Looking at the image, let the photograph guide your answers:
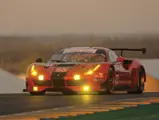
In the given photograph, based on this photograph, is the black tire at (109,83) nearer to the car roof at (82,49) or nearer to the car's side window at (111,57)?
the car's side window at (111,57)

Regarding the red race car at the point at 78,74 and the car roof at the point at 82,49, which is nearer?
the red race car at the point at 78,74

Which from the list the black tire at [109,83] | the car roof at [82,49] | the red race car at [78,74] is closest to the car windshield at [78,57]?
the red race car at [78,74]

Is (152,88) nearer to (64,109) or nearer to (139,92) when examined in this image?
(139,92)

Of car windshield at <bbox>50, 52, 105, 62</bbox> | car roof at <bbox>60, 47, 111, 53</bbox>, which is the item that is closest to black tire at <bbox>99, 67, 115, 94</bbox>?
car windshield at <bbox>50, 52, 105, 62</bbox>

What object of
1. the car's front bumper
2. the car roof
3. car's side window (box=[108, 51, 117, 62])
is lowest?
the car's front bumper

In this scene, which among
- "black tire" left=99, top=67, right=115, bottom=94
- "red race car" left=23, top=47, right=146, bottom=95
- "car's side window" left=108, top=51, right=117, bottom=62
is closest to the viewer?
"red race car" left=23, top=47, right=146, bottom=95

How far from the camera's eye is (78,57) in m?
19.5

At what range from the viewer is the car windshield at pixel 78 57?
19188mm

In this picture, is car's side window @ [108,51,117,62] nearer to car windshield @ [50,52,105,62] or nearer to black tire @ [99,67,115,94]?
car windshield @ [50,52,105,62]

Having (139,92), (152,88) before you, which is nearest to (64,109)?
(139,92)

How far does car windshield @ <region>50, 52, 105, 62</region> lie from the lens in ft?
63.0

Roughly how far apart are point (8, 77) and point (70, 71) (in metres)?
9.80

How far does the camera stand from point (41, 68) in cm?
1836

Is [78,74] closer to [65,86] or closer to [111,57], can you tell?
[65,86]
